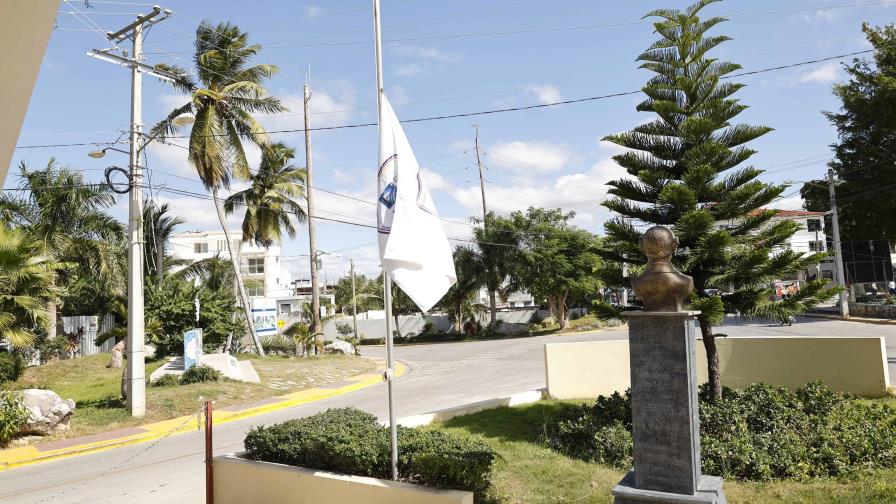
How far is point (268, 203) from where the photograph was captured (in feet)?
97.5

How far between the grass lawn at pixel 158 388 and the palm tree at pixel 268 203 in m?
6.82

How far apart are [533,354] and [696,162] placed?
1618 cm

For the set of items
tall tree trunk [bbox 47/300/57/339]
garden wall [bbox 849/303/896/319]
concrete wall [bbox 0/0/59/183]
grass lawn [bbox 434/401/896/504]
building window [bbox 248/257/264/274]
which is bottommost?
grass lawn [bbox 434/401/896/504]

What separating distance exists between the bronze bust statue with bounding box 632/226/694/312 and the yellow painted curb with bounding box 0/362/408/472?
22.7 feet

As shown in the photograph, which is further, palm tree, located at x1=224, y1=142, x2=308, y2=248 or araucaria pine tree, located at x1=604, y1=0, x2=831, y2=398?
palm tree, located at x1=224, y1=142, x2=308, y2=248

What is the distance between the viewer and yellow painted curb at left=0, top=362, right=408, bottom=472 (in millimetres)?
10828

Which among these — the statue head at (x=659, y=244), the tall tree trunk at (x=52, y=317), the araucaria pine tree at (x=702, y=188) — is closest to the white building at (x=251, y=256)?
the tall tree trunk at (x=52, y=317)

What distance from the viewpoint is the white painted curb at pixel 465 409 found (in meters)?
9.59

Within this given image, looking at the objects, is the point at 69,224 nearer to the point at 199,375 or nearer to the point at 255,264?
the point at 199,375

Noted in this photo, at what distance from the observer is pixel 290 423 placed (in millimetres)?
6984

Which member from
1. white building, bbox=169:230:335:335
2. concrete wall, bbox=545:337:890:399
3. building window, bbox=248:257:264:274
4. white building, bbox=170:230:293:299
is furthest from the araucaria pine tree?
building window, bbox=248:257:264:274

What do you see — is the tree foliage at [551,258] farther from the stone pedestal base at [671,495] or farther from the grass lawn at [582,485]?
the stone pedestal base at [671,495]

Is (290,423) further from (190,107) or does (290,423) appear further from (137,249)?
(190,107)

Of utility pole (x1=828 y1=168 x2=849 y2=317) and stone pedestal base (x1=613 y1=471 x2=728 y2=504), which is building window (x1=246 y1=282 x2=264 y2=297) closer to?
utility pole (x1=828 y1=168 x2=849 y2=317)
